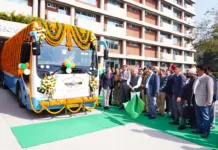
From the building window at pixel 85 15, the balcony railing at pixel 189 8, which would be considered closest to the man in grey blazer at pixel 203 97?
the building window at pixel 85 15

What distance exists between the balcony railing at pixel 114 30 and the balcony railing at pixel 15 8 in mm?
9749

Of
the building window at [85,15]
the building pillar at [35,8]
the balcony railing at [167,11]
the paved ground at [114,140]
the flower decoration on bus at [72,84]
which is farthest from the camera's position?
the balcony railing at [167,11]

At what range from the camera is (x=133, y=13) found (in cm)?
2858

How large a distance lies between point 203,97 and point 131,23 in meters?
24.6

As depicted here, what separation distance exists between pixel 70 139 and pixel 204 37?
18871 millimetres

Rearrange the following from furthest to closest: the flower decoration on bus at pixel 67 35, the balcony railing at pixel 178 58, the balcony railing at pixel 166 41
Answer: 1. the balcony railing at pixel 178 58
2. the balcony railing at pixel 166 41
3. the flower decoration on bus at pixel 67 35

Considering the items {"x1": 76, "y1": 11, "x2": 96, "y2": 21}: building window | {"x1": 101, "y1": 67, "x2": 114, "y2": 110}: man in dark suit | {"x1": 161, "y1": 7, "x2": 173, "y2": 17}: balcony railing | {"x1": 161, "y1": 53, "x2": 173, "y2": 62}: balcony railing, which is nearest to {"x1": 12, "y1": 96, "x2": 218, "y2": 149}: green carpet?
{"x1": 101, "y1": 67, "x2": 114, "y2": 110}: man in dark suit

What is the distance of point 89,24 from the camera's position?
22.1m

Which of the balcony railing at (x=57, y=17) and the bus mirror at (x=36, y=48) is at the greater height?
the balcony railing at (x=57, y=17)

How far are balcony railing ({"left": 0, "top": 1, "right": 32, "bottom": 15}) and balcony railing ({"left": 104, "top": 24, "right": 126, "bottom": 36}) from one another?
9749 mm

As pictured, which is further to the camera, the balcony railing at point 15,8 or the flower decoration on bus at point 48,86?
the balcony railing at point 15,8

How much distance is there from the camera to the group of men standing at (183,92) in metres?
Result: 5.00

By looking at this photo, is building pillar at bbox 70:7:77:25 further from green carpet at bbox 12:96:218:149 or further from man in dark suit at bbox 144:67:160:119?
green carpet at bbox 12:96:218:149

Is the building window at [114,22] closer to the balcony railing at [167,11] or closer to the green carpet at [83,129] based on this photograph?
the balcony railing at [167,11]
